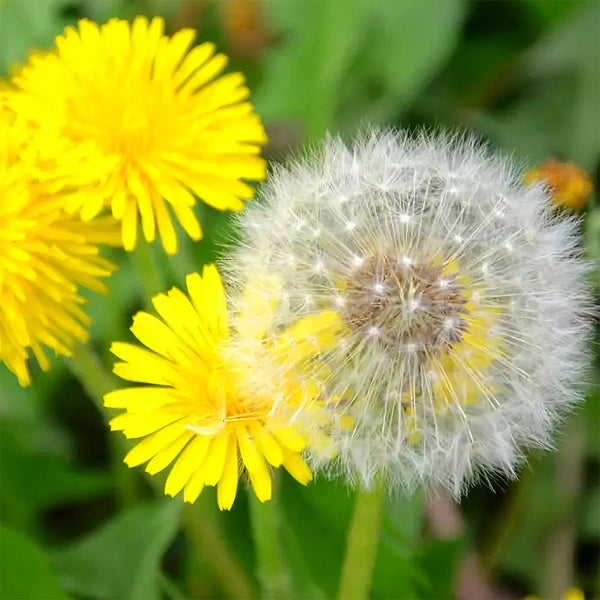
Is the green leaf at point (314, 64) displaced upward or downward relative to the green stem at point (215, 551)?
upward

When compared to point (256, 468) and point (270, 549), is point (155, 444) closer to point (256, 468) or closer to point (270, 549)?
point (256, 468)

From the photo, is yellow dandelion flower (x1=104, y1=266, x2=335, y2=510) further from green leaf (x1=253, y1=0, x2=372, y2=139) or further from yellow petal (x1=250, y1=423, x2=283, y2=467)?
green leaf (x1=253, y1=0, x2=372, y2=139)

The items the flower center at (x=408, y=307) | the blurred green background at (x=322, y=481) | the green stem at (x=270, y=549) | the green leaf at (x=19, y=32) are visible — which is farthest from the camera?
the green leaf at (x=19, y=32)

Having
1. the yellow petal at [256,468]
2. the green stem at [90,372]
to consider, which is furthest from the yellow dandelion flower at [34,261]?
the yellow petal at [256,468]

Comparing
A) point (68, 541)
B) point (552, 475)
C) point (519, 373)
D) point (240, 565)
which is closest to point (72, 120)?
point (519, 373)

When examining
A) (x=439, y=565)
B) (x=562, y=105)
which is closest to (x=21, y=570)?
(x=439, y=565)

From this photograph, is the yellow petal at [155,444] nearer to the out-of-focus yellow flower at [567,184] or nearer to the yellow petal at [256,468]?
the yellow petal at [256,468]

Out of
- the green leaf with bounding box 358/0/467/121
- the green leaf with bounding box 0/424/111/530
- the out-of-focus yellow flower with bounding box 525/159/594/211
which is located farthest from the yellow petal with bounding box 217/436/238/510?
the green leaf with bounding box 358/0/467/121
